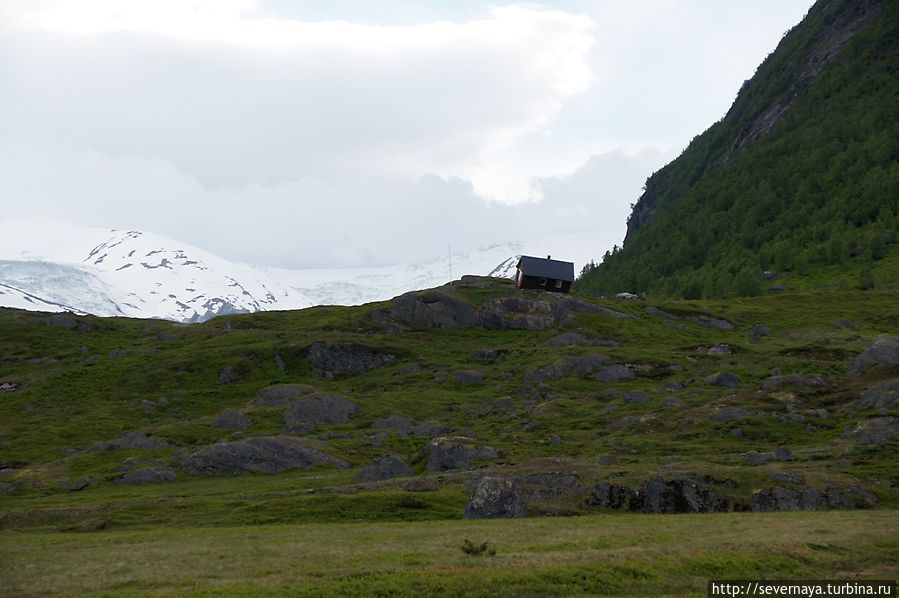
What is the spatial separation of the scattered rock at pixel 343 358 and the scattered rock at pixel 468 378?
788 inches

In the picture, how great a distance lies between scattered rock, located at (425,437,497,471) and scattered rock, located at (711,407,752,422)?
92.5 feet

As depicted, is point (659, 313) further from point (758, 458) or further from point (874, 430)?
point (758, 458)

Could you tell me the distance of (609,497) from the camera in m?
68.6

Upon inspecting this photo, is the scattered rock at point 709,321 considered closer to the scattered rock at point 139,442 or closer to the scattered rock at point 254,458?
the scattered rock at point 254,458

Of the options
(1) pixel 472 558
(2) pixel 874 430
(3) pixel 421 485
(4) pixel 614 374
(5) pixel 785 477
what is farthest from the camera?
(4) pixel 614 374

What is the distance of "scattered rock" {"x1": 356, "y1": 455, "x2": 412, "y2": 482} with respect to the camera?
88688 mm

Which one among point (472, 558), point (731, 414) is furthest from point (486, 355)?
point (472, 558)

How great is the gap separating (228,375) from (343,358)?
71.4 ft

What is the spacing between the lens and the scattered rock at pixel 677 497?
6656 cm

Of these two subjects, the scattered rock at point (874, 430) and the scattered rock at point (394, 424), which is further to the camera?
the scattered rock at point (394, 424)

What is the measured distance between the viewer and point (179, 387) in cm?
15212

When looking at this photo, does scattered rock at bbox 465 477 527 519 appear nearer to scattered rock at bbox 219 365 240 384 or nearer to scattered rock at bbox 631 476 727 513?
scattered rock at bbox 631 476 727 513

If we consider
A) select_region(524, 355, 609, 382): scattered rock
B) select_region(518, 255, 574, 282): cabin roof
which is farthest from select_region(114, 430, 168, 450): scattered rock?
select_region(518, 255, 574, 282): cabin roof

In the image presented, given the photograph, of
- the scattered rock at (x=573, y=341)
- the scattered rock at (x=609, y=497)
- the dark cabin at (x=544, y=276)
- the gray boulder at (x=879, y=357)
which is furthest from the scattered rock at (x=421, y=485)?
the dark cabin at (x=544, y=276)
